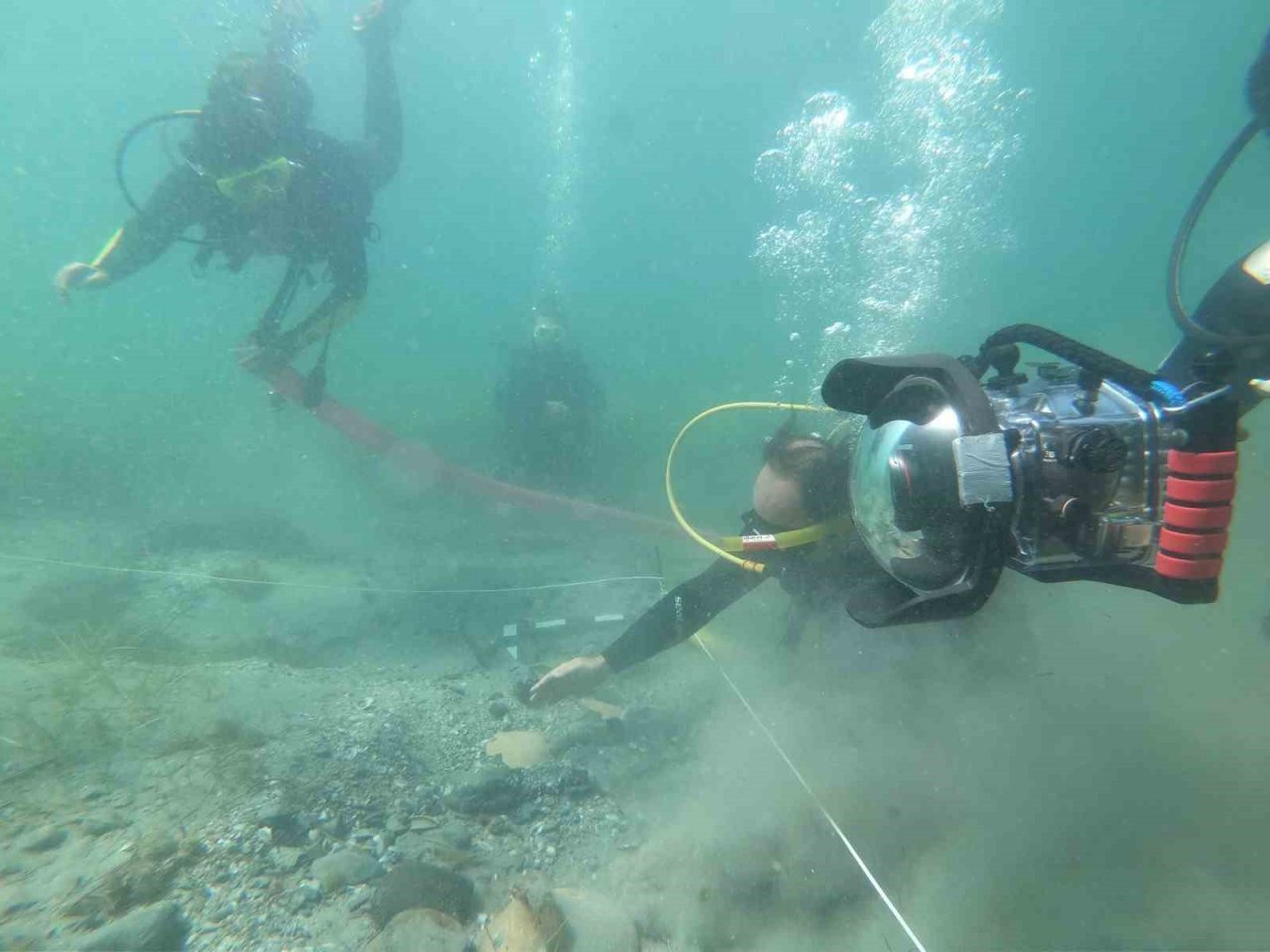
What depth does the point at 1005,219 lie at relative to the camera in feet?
149

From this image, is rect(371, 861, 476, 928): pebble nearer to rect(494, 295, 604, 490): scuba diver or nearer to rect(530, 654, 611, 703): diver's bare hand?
rect(530, 654, 611, 703): diver's bare hand

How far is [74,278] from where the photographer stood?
6109mm

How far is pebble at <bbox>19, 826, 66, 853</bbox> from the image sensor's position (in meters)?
2.86

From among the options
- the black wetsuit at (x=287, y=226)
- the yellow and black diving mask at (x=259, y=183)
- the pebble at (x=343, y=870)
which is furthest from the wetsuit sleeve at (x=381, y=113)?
the pebble at (x=343, y=870)

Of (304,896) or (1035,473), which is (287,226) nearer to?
(304,896)

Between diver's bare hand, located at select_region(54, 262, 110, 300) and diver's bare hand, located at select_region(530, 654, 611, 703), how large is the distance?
670cm

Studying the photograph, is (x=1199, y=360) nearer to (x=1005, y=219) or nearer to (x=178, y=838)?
(x=178, y=838)

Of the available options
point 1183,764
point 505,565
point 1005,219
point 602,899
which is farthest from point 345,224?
point 1005,219

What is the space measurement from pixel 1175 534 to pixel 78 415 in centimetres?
3257

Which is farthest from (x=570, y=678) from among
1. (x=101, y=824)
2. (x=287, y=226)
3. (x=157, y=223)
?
(x=157, y=223)

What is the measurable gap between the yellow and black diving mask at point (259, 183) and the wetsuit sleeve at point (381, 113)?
3.23 metres

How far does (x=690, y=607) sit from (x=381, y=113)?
9.37m

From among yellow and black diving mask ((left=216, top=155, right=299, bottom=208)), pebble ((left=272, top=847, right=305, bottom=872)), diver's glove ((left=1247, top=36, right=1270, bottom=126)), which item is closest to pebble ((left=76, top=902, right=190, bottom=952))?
pebble ((left=272, top=847, right=305, bottom=872))

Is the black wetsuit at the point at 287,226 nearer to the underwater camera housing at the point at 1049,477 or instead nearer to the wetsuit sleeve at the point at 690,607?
the wetsuit sleeve at the point at 690,607
